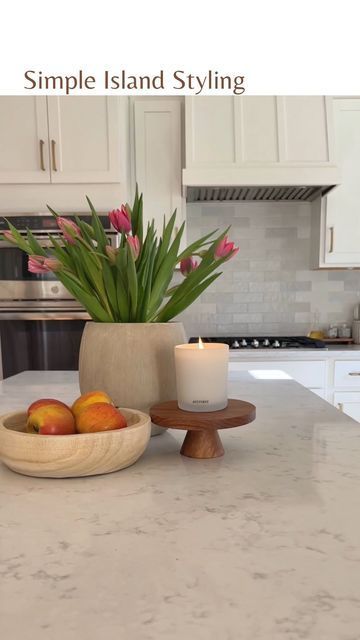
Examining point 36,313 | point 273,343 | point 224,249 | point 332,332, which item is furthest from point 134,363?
point 332,332

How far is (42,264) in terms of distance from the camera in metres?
0.82

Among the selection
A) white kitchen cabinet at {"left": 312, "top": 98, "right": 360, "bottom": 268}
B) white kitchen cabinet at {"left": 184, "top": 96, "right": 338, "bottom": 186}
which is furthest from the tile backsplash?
white kitchen cabinet at {"left": 184, "top": 96, "right": 338, "bottom": 186}

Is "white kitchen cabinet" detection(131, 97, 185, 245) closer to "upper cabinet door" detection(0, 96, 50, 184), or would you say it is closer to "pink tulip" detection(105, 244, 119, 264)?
"upper cabinet door" detection(0, 96, 50, 184)

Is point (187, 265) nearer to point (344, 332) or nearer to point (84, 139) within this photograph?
point (84, 139)

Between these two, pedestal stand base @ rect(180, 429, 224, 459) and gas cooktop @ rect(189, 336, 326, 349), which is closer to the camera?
pedestal stand base @ rect(180, 429, 224, 459)

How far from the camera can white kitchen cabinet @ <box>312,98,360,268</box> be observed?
2629 mm

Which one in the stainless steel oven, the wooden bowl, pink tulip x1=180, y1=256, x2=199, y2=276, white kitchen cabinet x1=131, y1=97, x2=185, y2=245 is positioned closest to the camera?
the wooden bowl

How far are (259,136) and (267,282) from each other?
85 centimetres

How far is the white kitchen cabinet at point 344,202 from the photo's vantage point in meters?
2.63

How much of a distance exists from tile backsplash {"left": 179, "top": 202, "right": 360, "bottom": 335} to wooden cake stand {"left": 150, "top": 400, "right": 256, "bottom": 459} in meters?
2.29

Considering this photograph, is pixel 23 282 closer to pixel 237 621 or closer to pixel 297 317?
pixel 297 317

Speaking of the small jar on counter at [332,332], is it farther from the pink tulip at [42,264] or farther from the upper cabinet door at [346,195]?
the pink tulip at [42,264]
